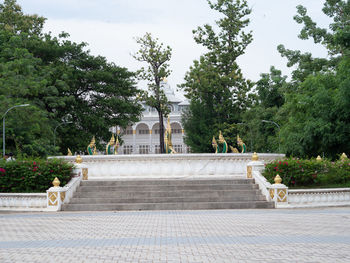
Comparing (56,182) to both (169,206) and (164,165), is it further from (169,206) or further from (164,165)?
(164,165)

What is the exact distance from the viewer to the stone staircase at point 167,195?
17.4m

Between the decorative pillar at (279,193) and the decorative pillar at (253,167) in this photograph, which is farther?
the decorative pillar at (253,167)

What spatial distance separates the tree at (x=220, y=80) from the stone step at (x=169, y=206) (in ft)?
103

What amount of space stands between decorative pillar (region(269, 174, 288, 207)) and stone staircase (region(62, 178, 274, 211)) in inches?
11.0

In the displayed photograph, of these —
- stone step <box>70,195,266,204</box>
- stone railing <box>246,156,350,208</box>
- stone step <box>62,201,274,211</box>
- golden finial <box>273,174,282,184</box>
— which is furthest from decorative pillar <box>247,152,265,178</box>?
stone step <box>62,201,274,211</box>

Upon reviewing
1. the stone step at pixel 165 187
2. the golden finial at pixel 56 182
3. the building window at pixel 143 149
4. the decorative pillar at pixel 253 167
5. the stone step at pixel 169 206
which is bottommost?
the stone step at pixel 169 206

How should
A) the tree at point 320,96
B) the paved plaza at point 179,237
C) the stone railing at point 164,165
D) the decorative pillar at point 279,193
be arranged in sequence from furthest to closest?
the tree at point 320,96 → the stone railing at point 164,165 → the decorative pillar at point 279,193 → the paved plaza at point 179,237

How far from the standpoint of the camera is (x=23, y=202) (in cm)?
1764

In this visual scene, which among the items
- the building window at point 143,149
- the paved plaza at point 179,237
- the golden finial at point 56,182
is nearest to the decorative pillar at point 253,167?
the paved plaza at point 179,237

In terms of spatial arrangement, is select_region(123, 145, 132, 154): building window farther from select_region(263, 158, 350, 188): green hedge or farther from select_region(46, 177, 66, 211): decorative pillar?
select_region(46, 177, 66, 211): decorative pillar

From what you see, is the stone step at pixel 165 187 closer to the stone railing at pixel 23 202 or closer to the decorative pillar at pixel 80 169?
the decorative pillar at pixel 80 169

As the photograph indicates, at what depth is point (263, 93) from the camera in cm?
5022

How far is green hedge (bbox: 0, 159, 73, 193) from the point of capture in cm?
1881

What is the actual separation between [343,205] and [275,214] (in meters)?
→ 4.40
